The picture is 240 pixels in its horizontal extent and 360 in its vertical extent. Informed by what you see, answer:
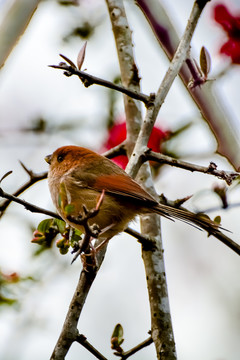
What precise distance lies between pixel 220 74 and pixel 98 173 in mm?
1246

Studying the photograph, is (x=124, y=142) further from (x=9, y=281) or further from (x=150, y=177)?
(x=9, y=281)

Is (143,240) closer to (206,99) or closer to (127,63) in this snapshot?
(206,99)

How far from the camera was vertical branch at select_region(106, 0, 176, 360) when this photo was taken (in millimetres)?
2968

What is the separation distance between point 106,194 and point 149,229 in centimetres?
39

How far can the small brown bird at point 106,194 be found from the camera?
3240 mm

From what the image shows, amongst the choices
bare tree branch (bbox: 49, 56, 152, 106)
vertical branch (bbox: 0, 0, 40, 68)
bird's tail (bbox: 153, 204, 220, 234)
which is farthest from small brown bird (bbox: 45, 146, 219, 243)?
vertical branch (bbox: 0, 0, 40, 68)

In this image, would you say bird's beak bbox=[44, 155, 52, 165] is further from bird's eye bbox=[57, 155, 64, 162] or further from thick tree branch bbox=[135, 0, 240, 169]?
thick tree branch bbox=[135, 0, 240, 169]

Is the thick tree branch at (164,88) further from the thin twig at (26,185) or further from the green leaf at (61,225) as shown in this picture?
the thin twig at (26,185)

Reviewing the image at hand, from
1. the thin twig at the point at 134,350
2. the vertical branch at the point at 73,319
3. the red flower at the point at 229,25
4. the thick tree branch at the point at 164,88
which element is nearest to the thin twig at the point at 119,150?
the thick tree branch at the point at 164,88

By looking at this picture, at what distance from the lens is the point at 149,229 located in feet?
11.4

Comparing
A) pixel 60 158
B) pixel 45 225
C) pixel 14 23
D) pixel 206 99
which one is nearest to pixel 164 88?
pixel 206 99

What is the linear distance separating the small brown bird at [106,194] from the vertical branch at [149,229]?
7.5 inches

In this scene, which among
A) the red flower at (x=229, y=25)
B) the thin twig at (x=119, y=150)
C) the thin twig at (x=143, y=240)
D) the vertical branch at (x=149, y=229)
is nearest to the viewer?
the vertical branch at (x=149, y=229)

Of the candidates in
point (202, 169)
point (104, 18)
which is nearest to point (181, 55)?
point (202, 169)
